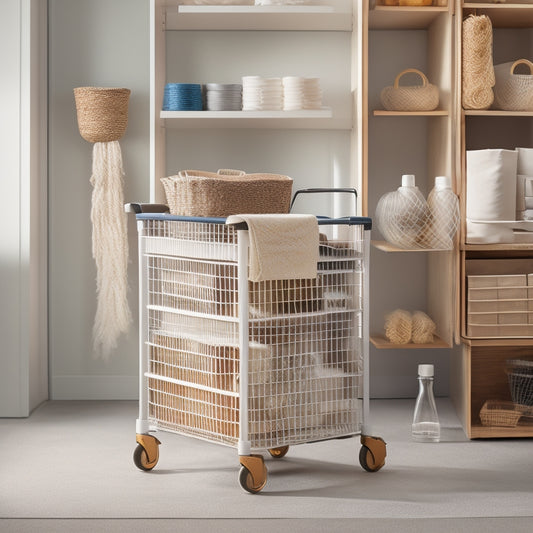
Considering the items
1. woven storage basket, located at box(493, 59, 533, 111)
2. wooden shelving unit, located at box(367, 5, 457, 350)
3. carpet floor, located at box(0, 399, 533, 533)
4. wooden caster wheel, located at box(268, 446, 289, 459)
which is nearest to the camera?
carpet floor, located at box(0, 399, 533, 533)

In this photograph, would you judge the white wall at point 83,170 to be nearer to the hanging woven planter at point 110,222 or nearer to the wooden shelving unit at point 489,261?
the hanging woven planter at point 110,222

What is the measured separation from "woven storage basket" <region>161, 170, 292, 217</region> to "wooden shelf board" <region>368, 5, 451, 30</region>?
0.97 metres

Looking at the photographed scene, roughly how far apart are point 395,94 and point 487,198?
0.57 metres

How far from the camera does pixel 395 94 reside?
337cm

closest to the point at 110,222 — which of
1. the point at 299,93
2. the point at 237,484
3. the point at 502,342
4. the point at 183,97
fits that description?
the point at 183,97

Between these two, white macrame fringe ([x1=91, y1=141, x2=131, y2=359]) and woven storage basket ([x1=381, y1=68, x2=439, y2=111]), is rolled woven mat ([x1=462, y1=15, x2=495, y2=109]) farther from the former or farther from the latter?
white macrame fringe ([x1=91, y1=141, x2=131, y2=359])

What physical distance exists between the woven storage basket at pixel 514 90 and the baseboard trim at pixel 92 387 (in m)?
1.97

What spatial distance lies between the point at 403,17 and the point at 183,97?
3.13 feet

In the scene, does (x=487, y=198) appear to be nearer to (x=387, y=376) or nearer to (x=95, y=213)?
(x=387, y=376)

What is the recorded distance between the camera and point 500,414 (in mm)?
3240

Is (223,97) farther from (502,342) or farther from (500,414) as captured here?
(500,414)

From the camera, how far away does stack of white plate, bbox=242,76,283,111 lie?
337 centimetres

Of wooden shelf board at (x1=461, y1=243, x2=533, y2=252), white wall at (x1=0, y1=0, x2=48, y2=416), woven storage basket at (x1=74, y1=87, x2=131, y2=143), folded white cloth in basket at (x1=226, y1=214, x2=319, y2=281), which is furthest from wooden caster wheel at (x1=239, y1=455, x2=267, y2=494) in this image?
woven storage basket at (x1=74, y1=87, x2=131, y2=143)

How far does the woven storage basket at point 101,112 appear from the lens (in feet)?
11.7
